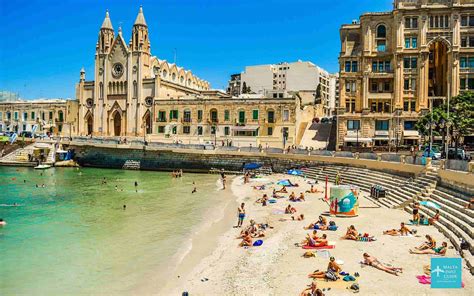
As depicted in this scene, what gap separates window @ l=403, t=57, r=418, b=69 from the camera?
2302 inches

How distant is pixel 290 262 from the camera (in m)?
17.1

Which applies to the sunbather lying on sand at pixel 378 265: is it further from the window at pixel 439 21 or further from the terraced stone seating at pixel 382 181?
the window at pixel 439 21

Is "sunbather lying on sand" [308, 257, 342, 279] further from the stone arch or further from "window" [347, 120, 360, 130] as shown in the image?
the stone arch

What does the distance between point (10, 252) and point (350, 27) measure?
5629 centimetres

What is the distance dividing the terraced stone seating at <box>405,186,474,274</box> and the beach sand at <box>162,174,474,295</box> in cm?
56

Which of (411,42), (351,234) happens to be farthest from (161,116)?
(351,234)

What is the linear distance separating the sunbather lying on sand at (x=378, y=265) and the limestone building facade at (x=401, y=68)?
41.8m

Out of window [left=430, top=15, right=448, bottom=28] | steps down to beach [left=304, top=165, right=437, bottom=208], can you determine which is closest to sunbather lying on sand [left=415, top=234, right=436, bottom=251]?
steps down to beach [left=304, top=165, right=437, bottom=208]

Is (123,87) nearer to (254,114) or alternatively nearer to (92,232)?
(254,114)

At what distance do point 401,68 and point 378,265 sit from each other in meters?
48.8

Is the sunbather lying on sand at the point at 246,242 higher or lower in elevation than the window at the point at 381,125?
lower

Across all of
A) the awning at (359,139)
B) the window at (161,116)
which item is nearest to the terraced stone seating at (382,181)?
the awning at (359,139)

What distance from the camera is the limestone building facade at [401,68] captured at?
5669 centimetres

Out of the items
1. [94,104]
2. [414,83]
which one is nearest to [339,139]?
[414,83]
